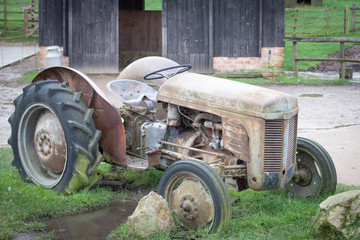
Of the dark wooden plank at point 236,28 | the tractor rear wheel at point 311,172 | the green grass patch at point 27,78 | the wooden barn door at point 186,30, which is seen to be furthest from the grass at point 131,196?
the dark wooden plank at point 236,28

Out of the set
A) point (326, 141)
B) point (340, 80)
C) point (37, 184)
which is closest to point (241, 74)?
point (340, 80)

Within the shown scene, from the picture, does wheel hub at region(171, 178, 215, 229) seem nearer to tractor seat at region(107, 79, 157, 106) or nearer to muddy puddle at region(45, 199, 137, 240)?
muddy puddle at region(45, 199, 137, 240)

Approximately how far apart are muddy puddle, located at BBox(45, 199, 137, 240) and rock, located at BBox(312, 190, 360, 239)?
182cm

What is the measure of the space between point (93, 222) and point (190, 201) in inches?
40.0

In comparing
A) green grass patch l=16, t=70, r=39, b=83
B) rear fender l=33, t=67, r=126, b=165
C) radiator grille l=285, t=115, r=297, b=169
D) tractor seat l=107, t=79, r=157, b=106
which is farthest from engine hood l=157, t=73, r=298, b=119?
green grass patch l=16, t=70, r=39, b=83

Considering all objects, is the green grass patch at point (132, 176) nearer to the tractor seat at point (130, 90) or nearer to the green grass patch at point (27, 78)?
the tractor seat at point (130, 90)

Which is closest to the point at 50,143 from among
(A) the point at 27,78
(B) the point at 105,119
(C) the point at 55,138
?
(C) the point at 55,138

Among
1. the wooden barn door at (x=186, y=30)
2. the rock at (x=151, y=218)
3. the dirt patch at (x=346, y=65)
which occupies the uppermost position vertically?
the wooden barn door at (x=186, y=30)

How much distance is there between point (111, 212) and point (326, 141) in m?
3.99

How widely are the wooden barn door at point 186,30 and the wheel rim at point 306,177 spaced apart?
10.0 meters

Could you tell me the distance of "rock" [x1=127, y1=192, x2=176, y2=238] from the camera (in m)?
4.52

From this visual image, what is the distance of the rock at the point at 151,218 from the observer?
4.52 m

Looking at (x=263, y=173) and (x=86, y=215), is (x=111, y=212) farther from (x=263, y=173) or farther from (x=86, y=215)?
(x=263, y=173)

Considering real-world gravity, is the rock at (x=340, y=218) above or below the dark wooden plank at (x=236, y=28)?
below
